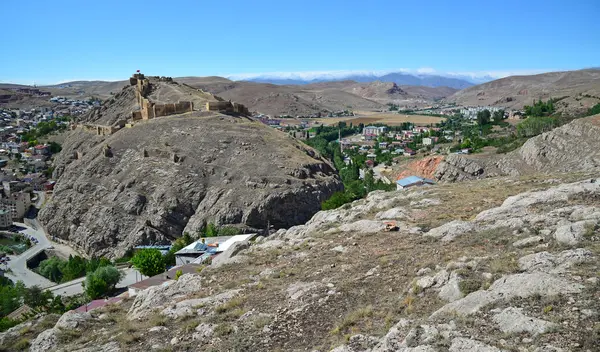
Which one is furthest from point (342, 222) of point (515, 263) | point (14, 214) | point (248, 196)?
point (14, 214)

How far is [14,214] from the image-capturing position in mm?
57625

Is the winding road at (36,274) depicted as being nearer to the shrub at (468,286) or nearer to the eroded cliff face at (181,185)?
the eroded cliff face at (181,185)

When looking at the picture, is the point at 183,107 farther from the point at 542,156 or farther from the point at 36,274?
the point at 542,156

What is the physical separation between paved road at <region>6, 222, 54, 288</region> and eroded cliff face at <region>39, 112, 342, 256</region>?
181cm

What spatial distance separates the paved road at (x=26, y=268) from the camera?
39.4m

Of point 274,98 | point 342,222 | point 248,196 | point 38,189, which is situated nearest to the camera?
point 342,222

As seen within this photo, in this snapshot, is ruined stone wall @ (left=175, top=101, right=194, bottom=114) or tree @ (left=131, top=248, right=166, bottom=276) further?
ruined stone wall @ (left=175, top=101, right=194, bottom=114)

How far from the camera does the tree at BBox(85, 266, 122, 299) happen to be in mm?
28188

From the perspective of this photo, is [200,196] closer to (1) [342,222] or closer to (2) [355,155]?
(1) [342,222]

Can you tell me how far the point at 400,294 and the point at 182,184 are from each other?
3863 cm

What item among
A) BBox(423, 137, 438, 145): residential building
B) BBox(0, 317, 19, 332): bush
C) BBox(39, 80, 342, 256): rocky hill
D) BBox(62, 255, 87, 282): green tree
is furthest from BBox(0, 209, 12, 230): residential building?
BBox(423, 137, 438, 145): residential building

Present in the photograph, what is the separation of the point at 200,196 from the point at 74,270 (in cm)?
1299

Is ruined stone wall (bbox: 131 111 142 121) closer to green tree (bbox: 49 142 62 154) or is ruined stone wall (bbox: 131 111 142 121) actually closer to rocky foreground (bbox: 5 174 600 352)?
green tree (bbox: 49 142 62 154)

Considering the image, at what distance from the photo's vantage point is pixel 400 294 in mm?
9883
